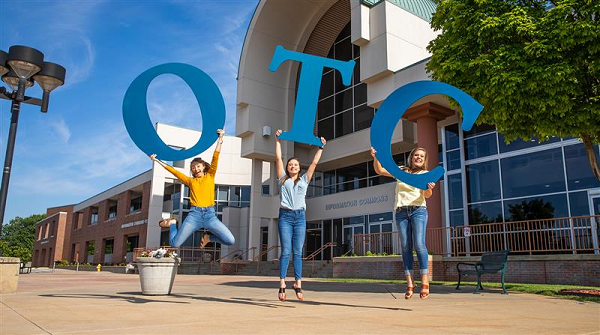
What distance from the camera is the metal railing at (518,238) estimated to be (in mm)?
13875

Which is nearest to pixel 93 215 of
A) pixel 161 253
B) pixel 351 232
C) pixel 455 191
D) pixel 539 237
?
pixel 351 232

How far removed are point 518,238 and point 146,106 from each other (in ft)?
42.0

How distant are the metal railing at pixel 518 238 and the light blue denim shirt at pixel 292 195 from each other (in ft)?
34.4

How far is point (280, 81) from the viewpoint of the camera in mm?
30547

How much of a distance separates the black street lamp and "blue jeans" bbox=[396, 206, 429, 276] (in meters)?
6.28

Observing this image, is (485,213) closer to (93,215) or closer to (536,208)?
(536,208)

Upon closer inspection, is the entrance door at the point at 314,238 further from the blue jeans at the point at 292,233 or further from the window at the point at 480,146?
the blue jeans at the point at 292,233

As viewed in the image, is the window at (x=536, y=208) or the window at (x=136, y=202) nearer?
the window at (x=536, y=208)

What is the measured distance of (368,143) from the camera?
25.6 meters

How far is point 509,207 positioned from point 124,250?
3550 cm

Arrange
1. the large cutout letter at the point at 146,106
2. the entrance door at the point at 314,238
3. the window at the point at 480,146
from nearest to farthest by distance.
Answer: the large cutout letter at the point at 146,106 → the window at the point at 480,146 → the entrance door at the point at 314,238

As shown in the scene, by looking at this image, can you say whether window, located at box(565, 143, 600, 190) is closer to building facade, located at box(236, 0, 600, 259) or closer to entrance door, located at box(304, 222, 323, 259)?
building facade, located at box(236, 0, 600, 259)

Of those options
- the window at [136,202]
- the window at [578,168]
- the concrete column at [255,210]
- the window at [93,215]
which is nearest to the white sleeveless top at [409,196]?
the window at [578,168]

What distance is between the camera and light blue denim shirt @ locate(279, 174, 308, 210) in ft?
20.3
